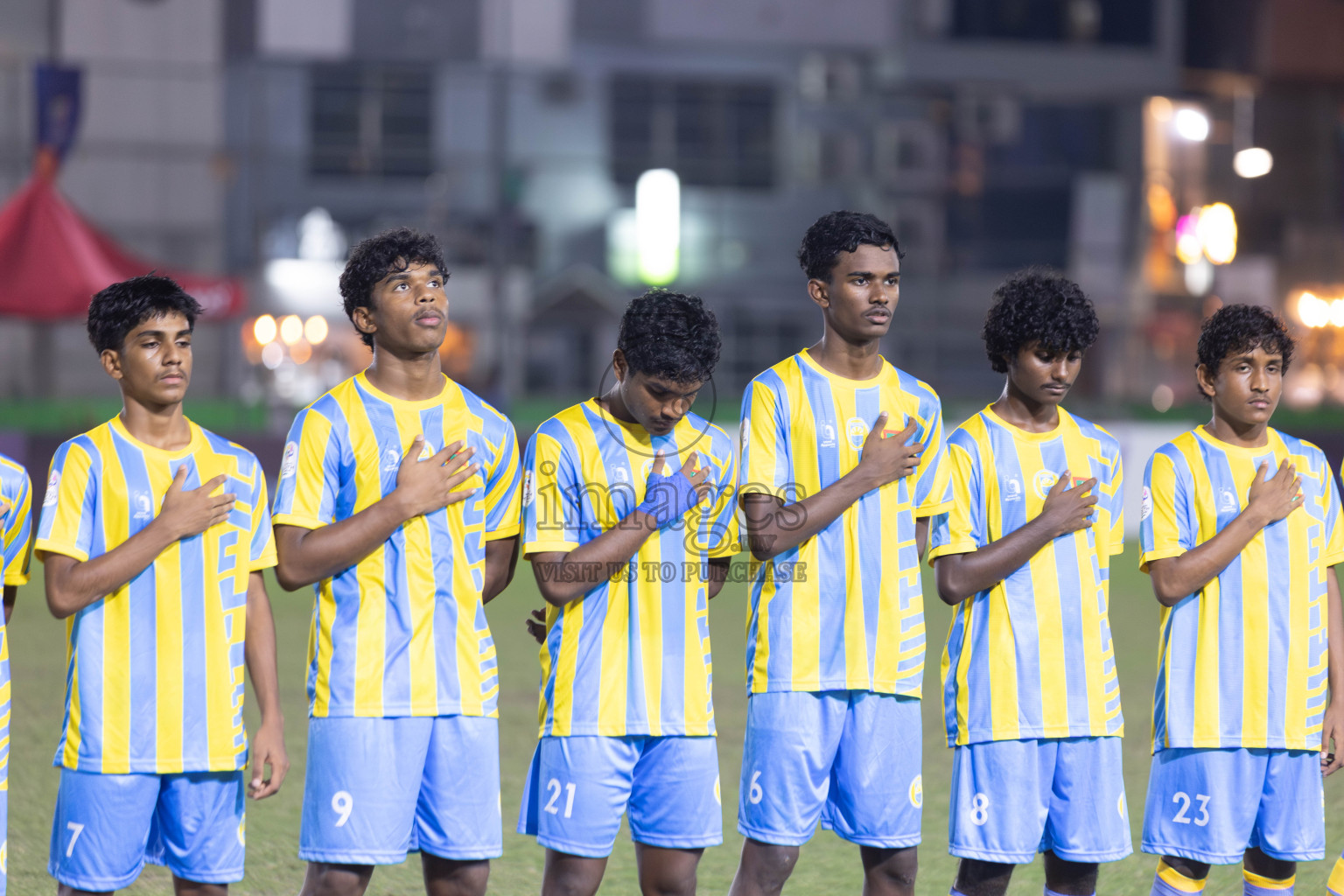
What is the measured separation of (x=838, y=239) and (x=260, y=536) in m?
1.64

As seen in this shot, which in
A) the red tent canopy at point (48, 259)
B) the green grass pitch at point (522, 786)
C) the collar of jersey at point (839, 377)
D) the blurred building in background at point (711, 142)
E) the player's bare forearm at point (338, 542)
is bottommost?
the green grass pitch at point (522, 786)

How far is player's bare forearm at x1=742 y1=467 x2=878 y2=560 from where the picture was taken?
3574 mm

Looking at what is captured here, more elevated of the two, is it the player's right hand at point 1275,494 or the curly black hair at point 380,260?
the curly black hair at point 380,260

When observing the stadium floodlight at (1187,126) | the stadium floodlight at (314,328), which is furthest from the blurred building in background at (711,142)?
the stadium floodlight at (1187,126)

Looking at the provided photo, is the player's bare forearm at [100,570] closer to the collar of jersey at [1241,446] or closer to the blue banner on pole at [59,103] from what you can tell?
the collar of jersey at [1241,446]

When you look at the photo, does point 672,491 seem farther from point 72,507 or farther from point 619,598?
point 72,507

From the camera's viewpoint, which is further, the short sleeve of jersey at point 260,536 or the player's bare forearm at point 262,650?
the short sleeve of jersey at point 260,536

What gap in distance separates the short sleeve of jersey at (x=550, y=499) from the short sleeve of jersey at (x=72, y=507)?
100 centimetres

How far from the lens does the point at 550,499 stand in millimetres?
3584

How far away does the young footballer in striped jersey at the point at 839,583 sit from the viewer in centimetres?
363

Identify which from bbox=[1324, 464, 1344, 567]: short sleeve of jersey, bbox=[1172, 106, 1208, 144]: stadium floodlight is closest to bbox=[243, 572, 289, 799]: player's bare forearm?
bbox=[1324, 464, 1344, 567]: short sleeve of jersey

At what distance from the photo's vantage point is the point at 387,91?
27.8 meters

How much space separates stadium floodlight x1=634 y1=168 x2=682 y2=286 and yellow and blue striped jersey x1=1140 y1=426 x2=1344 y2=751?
23929 mm

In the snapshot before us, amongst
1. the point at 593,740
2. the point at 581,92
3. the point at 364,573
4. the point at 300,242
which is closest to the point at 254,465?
the point at 364,573
